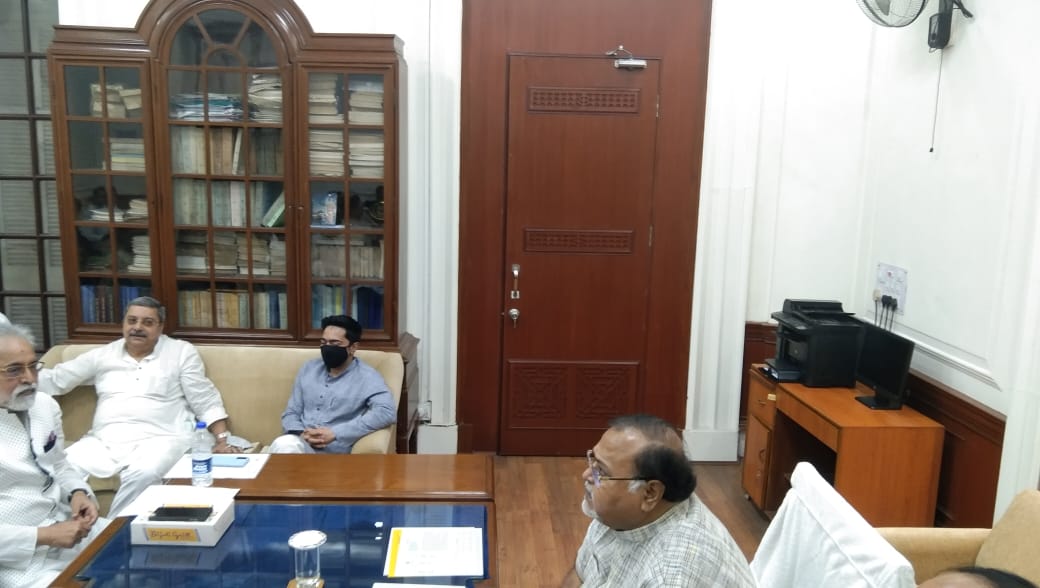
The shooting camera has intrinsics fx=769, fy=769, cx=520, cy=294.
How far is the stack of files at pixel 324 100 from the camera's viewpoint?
3.45 meters

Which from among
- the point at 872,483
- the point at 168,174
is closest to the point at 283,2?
the point at 168,174

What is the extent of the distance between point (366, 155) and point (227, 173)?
25.6 inches

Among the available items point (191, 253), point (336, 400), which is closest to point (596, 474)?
point (336, 400)

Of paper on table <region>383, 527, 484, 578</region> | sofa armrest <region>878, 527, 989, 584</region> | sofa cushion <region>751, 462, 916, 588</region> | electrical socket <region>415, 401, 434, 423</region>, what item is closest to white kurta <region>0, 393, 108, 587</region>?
paper on table <region>383, 527, 484, 578</region>

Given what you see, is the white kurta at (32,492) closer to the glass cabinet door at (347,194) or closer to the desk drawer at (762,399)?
the glass cabinet door at (347,194)

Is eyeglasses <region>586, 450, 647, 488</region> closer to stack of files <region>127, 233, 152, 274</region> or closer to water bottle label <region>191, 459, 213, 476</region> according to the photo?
water bottle label <region>191, 459, 213, 476</region>

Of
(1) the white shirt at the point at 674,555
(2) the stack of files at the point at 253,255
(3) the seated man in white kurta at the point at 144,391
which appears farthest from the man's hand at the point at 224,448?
(1) the white shirt at the point at 674,555

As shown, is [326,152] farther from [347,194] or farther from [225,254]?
[225,254]

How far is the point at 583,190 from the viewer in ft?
13.2

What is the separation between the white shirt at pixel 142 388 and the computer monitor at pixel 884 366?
2.80 m

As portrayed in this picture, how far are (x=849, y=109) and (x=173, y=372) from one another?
3.48 meters

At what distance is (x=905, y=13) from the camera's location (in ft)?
10.2

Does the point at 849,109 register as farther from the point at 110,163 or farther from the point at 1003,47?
the point at 110,163

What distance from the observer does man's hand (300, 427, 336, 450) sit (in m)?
3.10
